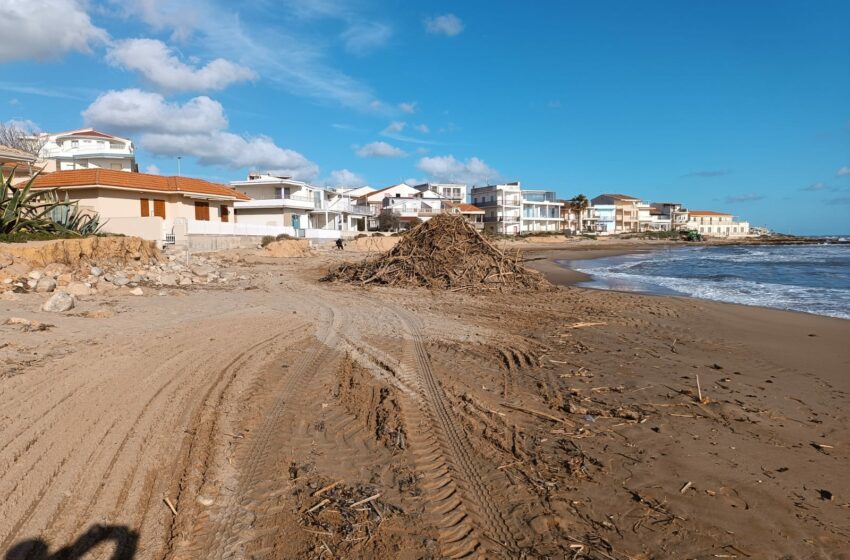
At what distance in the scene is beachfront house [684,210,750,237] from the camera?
409ft

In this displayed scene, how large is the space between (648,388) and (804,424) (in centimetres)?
141

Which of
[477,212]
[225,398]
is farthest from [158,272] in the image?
[477,212]

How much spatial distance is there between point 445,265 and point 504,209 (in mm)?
70469

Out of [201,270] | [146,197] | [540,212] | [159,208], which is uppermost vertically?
[540,212]

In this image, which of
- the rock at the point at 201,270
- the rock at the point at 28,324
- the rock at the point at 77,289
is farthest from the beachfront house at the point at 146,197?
the rock at the point at 28,324

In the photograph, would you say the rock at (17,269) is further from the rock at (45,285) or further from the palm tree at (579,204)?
the palm tree at (579,204)

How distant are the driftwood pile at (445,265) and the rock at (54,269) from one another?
281 inches

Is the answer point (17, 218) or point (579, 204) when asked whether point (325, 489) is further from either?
point (579, 204)

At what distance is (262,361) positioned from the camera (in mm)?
6355

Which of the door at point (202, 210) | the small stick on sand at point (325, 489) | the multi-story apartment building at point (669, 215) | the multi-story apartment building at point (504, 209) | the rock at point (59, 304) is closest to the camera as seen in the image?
the small stick on sand at point (325, 489)

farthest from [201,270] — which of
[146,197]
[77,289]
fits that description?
[146,197]

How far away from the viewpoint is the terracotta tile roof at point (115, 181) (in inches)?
1021

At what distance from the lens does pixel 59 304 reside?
817 cm

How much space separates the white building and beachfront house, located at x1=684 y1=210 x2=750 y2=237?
114603mm
